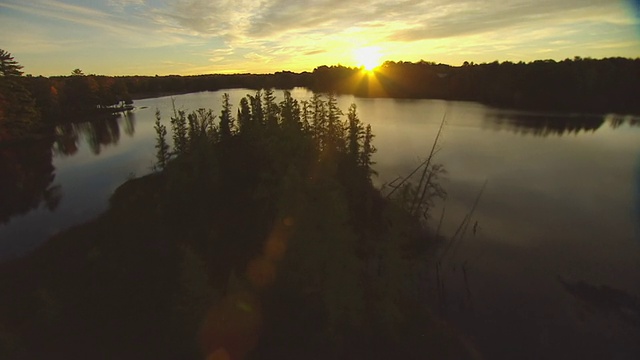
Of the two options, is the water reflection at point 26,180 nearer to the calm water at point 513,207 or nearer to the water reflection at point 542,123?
the calm water at point 513,207

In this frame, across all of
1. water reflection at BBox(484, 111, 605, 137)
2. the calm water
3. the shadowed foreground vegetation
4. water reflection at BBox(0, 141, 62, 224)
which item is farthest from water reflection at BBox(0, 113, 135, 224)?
water reflection at BBox(484, 111, 605, 137)

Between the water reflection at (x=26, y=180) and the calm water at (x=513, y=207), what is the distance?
0.23 meters

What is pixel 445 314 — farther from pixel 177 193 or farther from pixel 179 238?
pixel 177 193

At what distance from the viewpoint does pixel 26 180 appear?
47625 mm

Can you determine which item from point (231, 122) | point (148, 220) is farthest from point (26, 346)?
point (231, 122)

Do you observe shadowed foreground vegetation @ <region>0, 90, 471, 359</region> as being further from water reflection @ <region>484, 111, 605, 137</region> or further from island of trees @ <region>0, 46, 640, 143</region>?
island of trees @ <region>0, 46, 640, 143</region>

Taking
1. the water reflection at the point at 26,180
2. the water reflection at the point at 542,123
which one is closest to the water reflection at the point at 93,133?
the water reflection at the point at 26,180

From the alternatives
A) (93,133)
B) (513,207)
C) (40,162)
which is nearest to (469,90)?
(513,207)

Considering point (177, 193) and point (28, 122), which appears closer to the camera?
point (177, 193)

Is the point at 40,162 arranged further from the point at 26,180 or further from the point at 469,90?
the point at 469,90

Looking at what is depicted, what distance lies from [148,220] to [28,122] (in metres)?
61.9

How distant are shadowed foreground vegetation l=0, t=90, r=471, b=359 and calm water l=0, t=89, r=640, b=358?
324cm

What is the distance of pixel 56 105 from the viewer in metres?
91.1

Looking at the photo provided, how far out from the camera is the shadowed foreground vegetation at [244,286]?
14.6 metres
